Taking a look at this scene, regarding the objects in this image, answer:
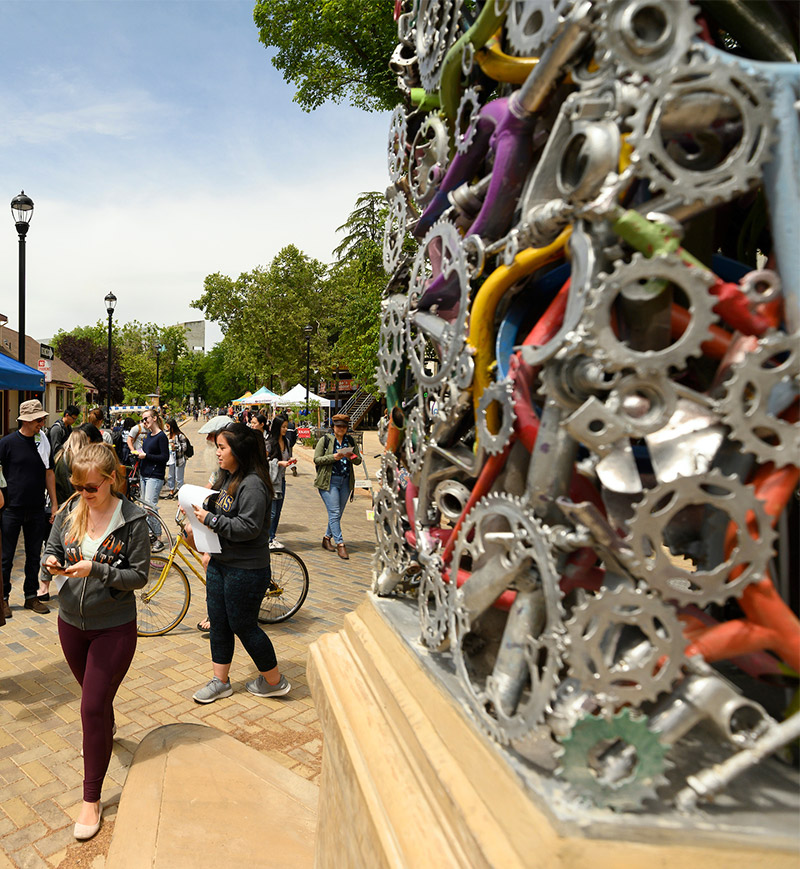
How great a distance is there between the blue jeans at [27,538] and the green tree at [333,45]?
756cm

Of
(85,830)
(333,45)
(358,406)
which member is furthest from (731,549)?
(358,406)

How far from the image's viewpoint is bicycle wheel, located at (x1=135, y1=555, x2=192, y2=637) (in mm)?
5934

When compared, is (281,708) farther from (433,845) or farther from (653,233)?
(653,233)

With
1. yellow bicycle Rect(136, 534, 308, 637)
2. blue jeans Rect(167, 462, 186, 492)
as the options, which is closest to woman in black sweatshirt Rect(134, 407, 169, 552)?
yellow bicycle Rect(136, 534, 308, 637)

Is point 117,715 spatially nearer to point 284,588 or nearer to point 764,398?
point 284,588

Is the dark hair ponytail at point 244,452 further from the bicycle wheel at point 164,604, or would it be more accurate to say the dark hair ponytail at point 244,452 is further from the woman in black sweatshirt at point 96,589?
the bicycle wheel at point 164,604

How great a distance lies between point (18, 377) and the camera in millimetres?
11047

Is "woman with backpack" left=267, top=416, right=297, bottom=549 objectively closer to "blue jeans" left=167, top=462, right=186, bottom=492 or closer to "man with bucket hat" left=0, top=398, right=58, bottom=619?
"man with bucket hat" left=0, top=398, right=58, bottom=619

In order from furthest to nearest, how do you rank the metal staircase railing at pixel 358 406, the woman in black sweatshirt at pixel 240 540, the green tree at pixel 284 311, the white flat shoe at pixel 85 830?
the green tree at pixel 284 311 < the metal staircase railing at pixel 358 406 < the woman in black sweatshirt at pixel 240 540 < the white flat shoe at pixel 85 830

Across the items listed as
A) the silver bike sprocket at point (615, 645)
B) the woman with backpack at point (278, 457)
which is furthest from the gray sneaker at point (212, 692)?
the woman with backpack at point (278, 457)

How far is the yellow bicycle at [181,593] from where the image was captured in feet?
19.5

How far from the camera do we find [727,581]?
1183 millimetres

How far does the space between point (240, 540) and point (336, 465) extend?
4.51 metres

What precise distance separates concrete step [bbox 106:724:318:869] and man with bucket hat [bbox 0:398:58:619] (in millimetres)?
3438
